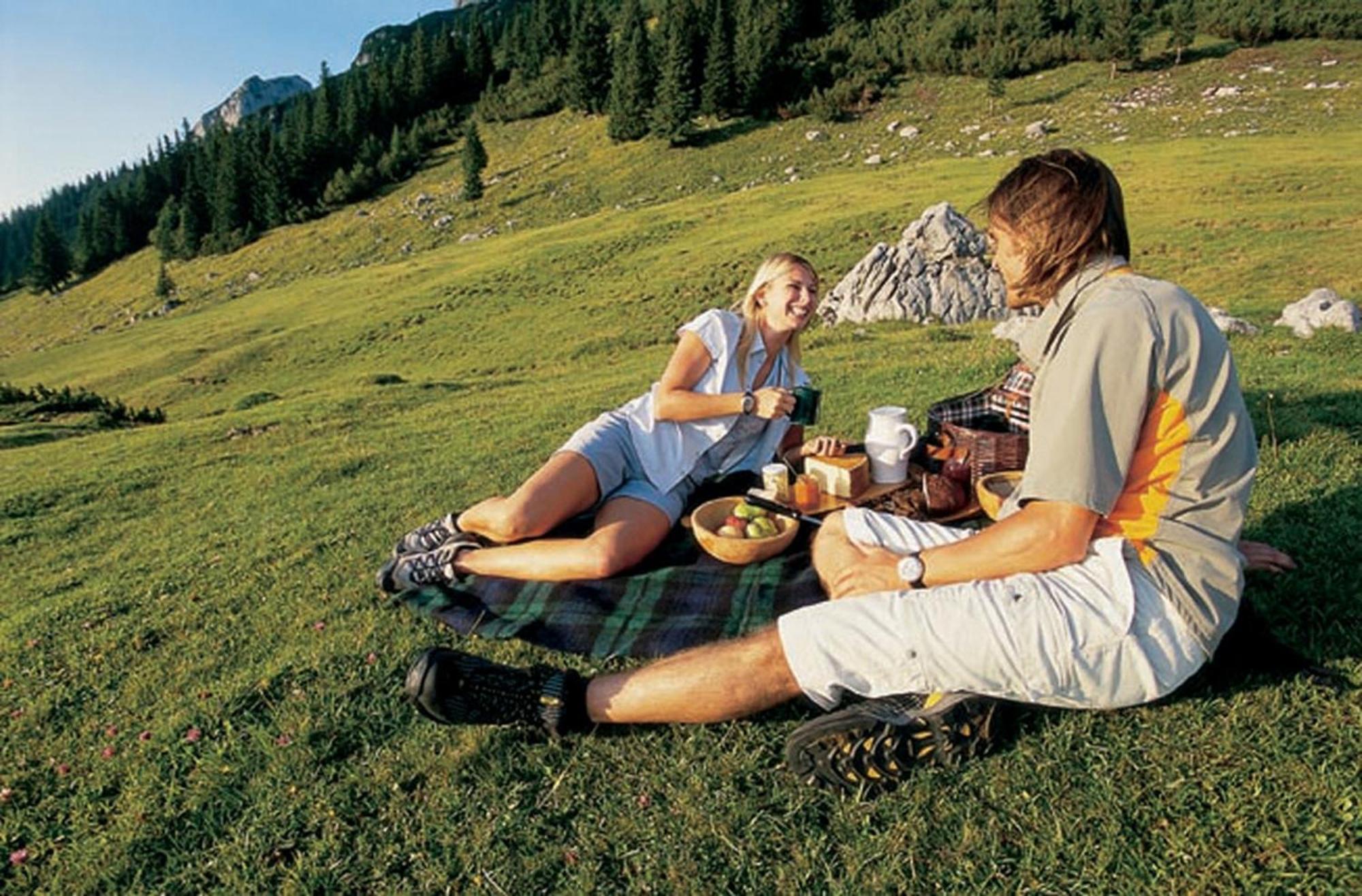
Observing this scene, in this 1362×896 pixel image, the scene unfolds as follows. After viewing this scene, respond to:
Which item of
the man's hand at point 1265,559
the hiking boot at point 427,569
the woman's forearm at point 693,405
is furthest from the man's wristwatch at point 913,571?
the hiking boot at point 427,569

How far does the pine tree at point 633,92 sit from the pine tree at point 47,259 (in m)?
77.6

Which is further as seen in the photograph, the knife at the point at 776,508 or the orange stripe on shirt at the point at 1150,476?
the knife at the point at 776,508

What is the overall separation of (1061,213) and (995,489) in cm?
220

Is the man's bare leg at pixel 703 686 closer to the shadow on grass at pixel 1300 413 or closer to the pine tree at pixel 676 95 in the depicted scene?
the shadow on grass at pixel 1300 413

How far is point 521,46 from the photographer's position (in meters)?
110

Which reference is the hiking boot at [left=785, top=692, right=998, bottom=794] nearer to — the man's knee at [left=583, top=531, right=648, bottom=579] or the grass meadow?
the grass meadow

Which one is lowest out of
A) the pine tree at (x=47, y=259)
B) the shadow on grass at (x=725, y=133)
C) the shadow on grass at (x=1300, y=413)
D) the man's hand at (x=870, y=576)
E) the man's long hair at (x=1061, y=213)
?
the shadow on grass at (x=1300, y=413)

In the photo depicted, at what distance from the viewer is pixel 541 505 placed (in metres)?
5.83

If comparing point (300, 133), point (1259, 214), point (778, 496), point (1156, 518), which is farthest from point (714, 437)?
point (300, 133)

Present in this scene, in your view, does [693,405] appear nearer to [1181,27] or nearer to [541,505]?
[541,505]

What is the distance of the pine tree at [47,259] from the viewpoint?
97.7m

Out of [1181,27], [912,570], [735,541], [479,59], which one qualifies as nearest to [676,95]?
[1181,27]

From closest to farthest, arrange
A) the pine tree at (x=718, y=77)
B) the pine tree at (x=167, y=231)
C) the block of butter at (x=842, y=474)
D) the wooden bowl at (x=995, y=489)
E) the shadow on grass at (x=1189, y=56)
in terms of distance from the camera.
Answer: the wooden bowl at (x=995, y=489) < the block of butter at (x=842, y=474) < the shadow on grass at (x=1189, y=56) < the pine tree at (x=718, y=77) < the pine tree at (x=167, y=231)

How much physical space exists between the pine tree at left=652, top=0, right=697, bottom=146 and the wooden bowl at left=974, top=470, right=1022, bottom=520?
66.9m
